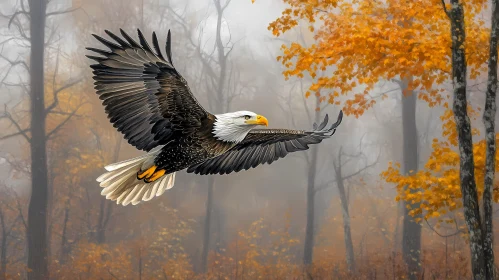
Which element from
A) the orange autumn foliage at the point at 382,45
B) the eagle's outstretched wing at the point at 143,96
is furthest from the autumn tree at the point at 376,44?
the eagle's outstretched wing at the point at 143,96

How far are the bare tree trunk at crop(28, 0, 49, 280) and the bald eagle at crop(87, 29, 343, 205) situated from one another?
10702 millimetres

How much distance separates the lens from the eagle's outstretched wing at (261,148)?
10.5 feet

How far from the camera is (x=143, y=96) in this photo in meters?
2.80

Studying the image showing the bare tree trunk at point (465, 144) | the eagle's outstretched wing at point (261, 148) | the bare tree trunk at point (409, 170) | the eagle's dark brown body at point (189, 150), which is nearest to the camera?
the eagle's dark brown body at point (189, 150)

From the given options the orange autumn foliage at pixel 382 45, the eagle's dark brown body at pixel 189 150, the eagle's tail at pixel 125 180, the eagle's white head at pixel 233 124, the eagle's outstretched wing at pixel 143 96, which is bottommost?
the eagle's tail at pixel 125 180

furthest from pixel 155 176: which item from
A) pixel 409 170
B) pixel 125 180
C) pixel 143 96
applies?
pixel 409 170

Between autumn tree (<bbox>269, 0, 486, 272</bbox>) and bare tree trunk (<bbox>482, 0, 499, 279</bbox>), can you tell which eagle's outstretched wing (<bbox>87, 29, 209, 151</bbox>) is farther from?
bare tree trunk (<bbox>482, 0, 499, 279</bbox>)

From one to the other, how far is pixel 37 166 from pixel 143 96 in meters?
11.2

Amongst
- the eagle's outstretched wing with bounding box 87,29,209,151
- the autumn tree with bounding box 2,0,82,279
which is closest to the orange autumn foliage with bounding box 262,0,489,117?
the eagle's outstretched wing with bounding box 87,29,209,151

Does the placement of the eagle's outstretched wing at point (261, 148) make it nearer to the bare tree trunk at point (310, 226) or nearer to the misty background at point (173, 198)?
the misty background at point (173, 198)

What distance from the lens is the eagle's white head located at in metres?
2.59

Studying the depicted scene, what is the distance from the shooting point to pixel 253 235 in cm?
2355

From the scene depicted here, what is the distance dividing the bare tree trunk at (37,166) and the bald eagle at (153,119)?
35.1ft

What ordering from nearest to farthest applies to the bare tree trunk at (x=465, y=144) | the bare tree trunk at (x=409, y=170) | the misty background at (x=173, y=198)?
the bare tree trunk at (x=465, y=144)
the bare tree trunk at (x=409, y=170)
the misty background at (x=173, y=198)
